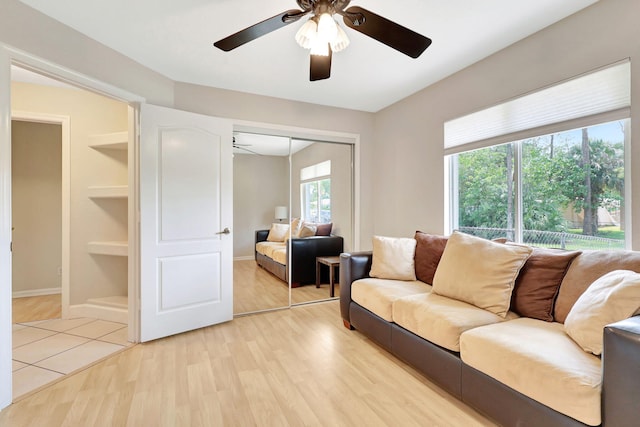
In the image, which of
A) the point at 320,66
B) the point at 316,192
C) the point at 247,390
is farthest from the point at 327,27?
the point at 316,192

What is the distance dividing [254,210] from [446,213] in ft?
6.93

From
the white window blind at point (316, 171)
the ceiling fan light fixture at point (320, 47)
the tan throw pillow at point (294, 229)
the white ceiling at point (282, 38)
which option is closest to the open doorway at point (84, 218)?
the white ceiling at point (282, 38)

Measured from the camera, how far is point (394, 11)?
190 centimetres

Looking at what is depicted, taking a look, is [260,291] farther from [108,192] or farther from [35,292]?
[35,292]

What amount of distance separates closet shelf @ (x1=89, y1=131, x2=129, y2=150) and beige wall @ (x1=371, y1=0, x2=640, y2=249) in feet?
9.53

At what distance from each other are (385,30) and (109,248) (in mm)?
3139

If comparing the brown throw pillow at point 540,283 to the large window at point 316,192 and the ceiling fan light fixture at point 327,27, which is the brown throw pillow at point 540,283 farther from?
the large window at point 316,192

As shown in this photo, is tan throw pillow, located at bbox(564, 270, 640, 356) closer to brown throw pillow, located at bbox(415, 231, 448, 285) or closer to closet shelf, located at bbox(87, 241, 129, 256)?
brown throw pillow, located at bbox(415, 231, 448, 285)

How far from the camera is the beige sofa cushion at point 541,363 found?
116cm

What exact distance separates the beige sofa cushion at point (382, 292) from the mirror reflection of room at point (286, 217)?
116 centimetres

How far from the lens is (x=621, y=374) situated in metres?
1.07

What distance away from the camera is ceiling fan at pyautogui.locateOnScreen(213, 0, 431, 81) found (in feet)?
4.89

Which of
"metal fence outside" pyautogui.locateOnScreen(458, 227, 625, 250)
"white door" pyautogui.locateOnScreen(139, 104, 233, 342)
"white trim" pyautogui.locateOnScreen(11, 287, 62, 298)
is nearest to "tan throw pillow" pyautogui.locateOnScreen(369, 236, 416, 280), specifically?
"metal fence outside" pyautogui.locateOnScreen(458, 227, 625, 250)

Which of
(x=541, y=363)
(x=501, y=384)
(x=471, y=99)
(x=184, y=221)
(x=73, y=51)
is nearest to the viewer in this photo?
(x=541, y=363)
